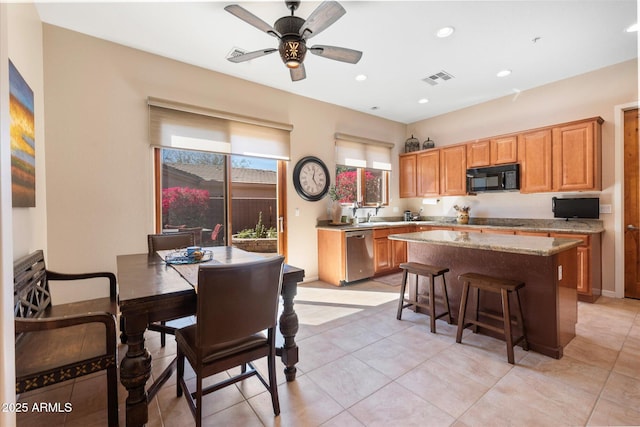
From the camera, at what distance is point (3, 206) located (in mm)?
937

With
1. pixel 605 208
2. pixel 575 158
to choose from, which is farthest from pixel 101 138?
pixel 605 208

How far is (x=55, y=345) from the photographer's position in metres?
1.62

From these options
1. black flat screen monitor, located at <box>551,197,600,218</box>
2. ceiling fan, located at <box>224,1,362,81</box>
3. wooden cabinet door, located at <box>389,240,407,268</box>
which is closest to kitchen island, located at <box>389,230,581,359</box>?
black flat screen monitor, located at <box>551,197,600,218</box>

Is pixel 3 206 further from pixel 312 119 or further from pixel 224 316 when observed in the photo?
pixel 312 119

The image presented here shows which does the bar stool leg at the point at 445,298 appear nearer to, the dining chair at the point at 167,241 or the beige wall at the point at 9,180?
the dining chair at the point at 167,241

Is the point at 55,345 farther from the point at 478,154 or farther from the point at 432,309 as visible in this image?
the point at 478,154

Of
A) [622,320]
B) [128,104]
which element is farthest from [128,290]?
[622,320]

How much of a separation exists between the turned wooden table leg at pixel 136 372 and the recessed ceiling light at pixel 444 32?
3448 mm

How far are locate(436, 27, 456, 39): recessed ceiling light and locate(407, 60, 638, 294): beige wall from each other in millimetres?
2427

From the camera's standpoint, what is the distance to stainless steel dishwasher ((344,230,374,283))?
435 cm

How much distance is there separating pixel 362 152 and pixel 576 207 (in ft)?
10.6

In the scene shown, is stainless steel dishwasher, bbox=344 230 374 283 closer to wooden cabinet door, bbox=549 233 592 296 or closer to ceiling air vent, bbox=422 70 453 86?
ceiling air vent, bbox=422 70 453 86

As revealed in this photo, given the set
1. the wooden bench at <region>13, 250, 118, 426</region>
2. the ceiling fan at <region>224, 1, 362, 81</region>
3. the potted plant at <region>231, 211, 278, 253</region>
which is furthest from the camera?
the potted plant at <region>231, 211, 278, 253</region>

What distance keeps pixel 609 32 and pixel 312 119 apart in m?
3.54
